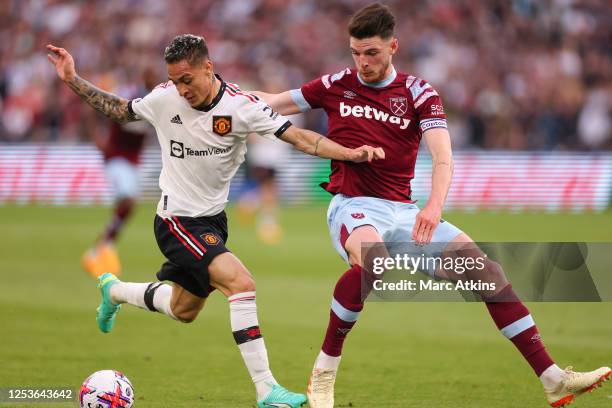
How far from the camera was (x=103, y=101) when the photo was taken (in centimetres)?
787

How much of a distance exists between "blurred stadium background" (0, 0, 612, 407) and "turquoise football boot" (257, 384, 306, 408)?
76 centimetres

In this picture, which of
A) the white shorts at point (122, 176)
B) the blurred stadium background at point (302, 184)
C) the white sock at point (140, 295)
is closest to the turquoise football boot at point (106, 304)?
the white sock at point (140, 295)

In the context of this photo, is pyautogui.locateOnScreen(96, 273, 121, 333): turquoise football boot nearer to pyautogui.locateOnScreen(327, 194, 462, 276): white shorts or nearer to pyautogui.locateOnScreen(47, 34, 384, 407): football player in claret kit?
pyautogui.locateOnScreen(47, 34, 384, 407): football player in claret kit

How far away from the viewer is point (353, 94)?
788 centimetres

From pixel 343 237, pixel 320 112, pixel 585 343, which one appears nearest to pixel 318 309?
pixel 585 343

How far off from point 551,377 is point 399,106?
2.19 meters

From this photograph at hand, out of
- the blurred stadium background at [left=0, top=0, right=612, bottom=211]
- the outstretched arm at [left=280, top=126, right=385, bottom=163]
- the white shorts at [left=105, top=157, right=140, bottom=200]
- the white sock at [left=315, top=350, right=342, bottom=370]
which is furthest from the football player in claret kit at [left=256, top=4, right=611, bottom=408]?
the blurred stadium background at [left=0, top=0, right=612, bottom=211]

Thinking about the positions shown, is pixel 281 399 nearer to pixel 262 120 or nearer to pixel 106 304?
pixel 262 120

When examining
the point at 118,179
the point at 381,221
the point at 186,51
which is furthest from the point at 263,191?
the point at 186,51

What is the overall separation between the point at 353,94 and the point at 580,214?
52.5ft

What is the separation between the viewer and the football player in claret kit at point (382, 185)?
7.32 meters

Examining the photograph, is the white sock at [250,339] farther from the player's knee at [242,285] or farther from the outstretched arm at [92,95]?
the outstretched arm at [92,95]

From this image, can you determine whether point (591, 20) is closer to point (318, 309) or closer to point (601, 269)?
point (318, 309)

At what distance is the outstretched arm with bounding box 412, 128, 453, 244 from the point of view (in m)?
7.06
